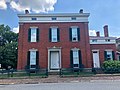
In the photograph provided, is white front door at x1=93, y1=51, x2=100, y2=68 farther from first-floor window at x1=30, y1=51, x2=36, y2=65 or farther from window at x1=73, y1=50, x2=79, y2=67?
first-floor window at x1=30, y1=51, x2=36, y2=65

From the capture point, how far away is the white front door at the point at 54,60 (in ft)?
77.7

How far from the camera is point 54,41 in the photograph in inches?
942

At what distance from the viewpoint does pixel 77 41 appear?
24.0 meters

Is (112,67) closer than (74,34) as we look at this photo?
Yes

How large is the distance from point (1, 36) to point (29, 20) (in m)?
19.8

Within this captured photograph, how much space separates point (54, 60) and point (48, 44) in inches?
86.2

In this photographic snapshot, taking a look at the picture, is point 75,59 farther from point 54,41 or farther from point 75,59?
point 54,41

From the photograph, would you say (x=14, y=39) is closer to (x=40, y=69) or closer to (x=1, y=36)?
(x=1, y=36)

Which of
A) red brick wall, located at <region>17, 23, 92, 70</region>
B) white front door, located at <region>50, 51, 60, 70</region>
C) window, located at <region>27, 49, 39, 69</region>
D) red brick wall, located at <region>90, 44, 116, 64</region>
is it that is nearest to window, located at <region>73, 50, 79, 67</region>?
red brick wall, located at <region>17, 23, 92, 70</region>

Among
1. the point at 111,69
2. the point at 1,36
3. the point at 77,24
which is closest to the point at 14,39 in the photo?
the point at 1,36

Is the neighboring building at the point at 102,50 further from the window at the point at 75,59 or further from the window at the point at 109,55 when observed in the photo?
the window at the point at 75,59

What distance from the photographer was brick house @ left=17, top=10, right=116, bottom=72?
2348 cm

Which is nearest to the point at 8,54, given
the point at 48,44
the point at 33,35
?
the point at 33,35

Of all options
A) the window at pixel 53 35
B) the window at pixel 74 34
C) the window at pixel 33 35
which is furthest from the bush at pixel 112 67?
the window at pixel 33 35
